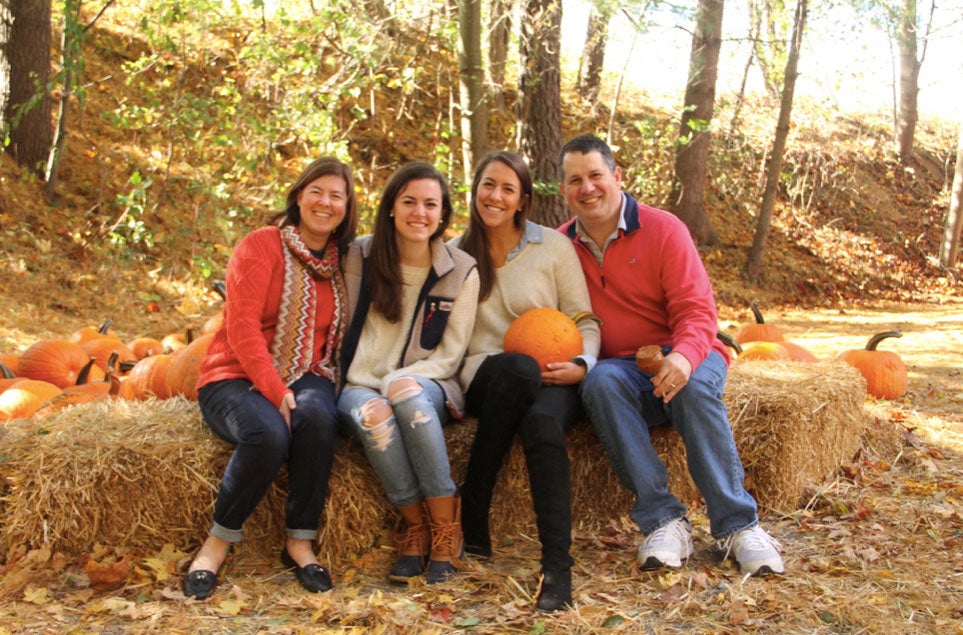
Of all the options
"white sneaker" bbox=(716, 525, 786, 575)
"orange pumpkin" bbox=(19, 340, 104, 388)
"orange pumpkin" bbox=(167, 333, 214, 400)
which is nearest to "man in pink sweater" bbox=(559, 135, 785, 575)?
"white sneaker" bbox=(716, 525, 786, 575)

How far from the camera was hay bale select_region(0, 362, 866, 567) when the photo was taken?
2.97 m

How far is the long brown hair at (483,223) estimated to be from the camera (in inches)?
134

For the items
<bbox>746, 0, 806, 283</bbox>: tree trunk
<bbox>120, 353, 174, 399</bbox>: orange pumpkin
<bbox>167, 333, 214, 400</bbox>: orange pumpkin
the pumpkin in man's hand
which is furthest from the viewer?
<bbox>746, 0, 806, 283</bbox>: tree trunk

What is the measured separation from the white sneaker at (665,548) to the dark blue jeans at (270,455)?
1.15 m

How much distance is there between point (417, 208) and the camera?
10.6 feet

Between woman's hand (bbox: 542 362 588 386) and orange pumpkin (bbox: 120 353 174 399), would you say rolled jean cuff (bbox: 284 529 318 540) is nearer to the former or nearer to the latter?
woman's hand (bbox: 542 362 588 386)

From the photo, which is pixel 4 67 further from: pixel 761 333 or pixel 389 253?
pixel 761 333

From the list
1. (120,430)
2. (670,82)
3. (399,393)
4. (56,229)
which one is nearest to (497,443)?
(399,393)

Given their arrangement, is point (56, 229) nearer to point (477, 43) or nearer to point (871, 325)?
point (477, 43)

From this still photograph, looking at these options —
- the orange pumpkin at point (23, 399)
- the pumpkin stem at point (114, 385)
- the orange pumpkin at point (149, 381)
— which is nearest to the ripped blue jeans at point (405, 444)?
the orange pumpkin at point (149, 381)

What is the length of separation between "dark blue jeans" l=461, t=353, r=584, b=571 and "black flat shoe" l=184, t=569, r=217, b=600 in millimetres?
913

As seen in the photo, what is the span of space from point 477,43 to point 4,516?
16.9 feet

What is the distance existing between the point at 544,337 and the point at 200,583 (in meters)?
1.49

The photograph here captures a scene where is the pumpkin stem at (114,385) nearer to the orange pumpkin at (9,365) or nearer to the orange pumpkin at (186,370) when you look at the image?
the orange pumpkin at (186,370)
